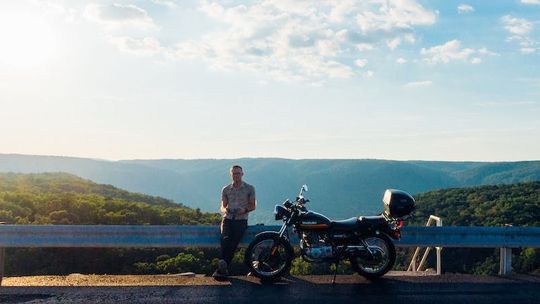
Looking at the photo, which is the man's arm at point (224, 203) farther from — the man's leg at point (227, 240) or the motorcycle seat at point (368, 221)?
the motorcycle seat at point (368, 221)

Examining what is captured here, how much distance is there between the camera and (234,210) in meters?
9.46

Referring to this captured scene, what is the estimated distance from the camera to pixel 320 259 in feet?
28.9

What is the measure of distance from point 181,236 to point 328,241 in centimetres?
224

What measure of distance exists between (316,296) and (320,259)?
3.31 ft

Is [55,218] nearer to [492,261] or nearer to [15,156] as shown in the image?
[492,261]

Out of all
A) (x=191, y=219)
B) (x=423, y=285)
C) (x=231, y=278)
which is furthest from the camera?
(x=191, y=219)

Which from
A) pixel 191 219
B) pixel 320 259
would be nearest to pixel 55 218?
pixel 191 219

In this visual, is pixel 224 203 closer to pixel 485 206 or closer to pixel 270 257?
pixel 270 257

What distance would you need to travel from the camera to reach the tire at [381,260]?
888 cm

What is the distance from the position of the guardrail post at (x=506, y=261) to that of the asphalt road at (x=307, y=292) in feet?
1.73

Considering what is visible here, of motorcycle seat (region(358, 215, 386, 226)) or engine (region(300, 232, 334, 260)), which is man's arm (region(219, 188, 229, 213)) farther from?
motorcycle seat (region(358, 215, 386, 226))

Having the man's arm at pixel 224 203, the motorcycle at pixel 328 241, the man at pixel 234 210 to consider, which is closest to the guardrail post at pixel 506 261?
the motorcycle at pixel 328 241

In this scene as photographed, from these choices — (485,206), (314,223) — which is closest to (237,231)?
(314,223)

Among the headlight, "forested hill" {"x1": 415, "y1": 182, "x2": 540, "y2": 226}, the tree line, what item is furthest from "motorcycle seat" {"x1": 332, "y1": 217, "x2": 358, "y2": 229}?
"forested hill" {"x1": 415, "y1": 182, "x2": 540, "y2": 226}
